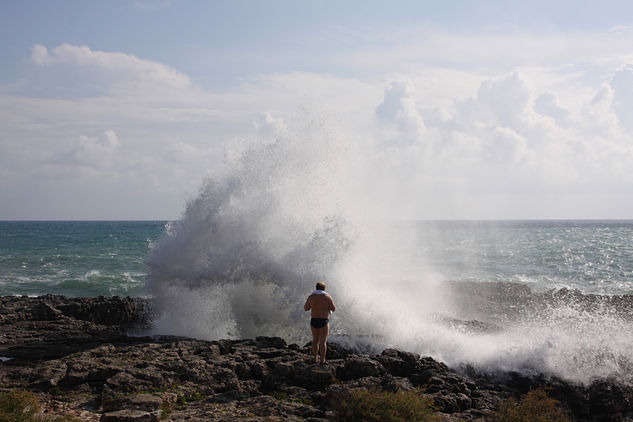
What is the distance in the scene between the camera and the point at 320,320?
1051 cm

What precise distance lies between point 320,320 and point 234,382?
7.10 feet

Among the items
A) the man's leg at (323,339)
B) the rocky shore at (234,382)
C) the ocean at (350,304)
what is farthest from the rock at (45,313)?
the man's leg at (323,339)

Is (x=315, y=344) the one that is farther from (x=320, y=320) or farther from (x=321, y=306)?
(x=321, y=306)

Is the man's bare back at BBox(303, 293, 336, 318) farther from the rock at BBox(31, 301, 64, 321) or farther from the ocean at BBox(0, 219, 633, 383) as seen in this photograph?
the rock at BBox(31, 301, 64, 321)

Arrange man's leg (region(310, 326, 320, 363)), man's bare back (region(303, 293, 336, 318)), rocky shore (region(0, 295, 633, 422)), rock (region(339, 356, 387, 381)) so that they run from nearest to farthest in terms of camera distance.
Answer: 1. rocky shore (region(0, 295, 633, 422))
2. rock (region(339, 356, 387, 381))
3. man's leg (region(310, 326, 320, 363))
4. man's bare back (region(303, 293, 336, 318))

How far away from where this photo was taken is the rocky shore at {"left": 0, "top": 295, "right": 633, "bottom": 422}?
8.02m

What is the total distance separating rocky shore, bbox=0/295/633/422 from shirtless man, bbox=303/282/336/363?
1.15ft

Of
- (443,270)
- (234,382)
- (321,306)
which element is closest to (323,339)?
(321,306)

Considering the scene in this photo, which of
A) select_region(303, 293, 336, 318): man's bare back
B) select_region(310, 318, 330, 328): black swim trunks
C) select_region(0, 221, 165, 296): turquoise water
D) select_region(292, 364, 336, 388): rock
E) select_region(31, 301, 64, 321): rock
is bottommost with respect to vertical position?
select_region(0, 221, 165, 296): turquoise water

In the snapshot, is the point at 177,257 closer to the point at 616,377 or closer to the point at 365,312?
the point at 365,312

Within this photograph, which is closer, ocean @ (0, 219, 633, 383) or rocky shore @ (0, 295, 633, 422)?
rocky shore @ (0, 295, 633, 422)

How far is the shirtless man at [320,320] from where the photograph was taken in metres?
10.4

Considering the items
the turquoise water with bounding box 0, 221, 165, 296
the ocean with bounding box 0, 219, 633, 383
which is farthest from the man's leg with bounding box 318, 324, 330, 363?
the turquoise water with bounding box 0, 221, 165, 296

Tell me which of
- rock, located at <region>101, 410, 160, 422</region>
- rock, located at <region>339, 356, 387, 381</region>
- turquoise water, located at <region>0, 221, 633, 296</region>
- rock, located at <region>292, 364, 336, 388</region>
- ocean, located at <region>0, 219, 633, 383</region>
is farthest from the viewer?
turquoise water, located at <region>0, 221, 633, 296</region>
